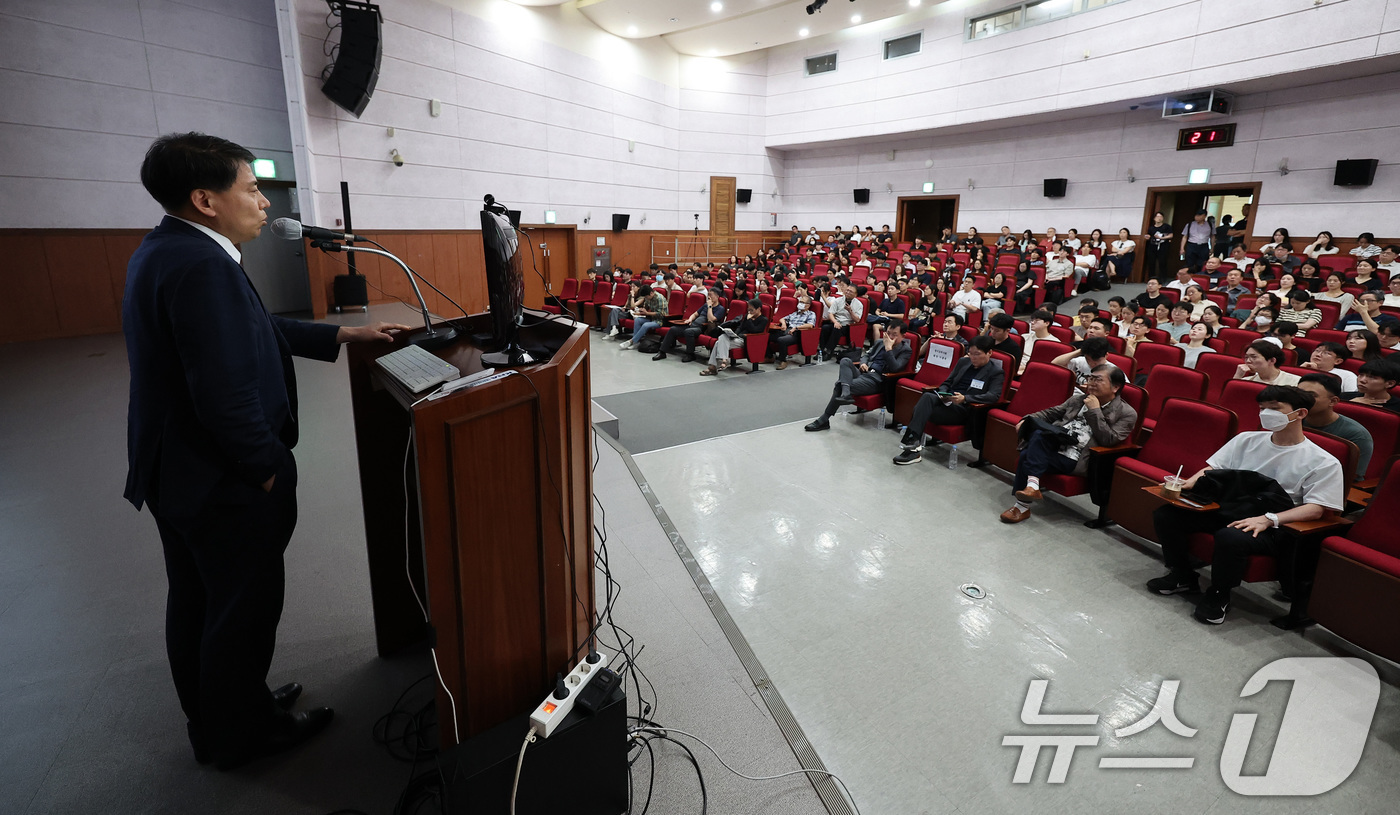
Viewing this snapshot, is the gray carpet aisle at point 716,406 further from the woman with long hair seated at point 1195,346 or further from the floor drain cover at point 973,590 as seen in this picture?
the woman with long hair seated at point 1195,346

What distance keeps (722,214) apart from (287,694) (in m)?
15.8

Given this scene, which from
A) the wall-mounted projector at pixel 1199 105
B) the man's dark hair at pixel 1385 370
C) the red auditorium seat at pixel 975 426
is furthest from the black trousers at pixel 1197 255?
the red auditorium seat at pixel 975 426

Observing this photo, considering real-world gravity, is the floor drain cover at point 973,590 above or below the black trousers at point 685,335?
below

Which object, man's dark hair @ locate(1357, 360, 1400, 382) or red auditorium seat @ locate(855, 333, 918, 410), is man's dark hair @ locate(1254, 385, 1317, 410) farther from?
red auditorium seat @ locate(855, 333, 918, 410)

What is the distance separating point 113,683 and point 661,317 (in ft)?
23.3

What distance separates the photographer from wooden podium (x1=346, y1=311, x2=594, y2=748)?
1.12m

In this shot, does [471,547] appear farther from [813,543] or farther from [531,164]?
[531,164]

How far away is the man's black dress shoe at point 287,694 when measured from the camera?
1.71 metres

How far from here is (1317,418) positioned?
2949mm

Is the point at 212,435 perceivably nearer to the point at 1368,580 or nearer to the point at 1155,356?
the point at 1368,580

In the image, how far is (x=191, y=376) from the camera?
1.21 meters

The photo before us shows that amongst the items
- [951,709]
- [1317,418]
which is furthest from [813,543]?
[1317,418]

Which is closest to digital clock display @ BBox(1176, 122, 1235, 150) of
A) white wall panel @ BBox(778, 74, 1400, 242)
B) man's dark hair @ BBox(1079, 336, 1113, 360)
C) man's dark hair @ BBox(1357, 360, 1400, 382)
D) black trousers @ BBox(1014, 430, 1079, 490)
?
white wall panel @ BBox(778, 74, 1400, 242)

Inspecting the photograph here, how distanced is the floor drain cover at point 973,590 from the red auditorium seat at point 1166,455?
3.41 ft
